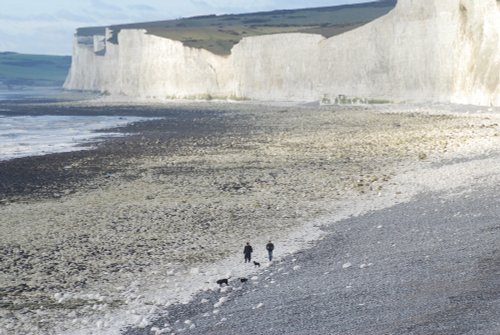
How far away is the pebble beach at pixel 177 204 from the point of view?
48.3ft

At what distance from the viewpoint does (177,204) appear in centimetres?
2380

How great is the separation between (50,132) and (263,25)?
82523mm

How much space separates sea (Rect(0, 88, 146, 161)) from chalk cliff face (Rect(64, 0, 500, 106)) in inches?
926

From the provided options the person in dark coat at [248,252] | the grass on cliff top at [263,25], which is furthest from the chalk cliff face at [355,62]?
the person in dark coat at [248,252]

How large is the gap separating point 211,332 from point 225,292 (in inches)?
97.5

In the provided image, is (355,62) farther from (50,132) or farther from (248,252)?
(248,252)

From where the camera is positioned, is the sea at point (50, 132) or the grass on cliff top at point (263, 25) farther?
the grass on cliff top at point (263, 25)

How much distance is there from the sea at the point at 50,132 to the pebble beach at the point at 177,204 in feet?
8.22

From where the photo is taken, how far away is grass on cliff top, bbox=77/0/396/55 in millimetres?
103562

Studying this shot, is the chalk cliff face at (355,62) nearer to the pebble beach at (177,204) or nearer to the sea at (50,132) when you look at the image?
the pebble beach at (177,204)

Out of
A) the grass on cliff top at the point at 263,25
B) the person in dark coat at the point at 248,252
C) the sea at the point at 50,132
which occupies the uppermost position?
the grass on cliff top at the point at 263,25

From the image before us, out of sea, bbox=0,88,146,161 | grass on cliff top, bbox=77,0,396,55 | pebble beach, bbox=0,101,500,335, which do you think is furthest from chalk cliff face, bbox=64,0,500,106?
sea, bbox=0,88,146,161

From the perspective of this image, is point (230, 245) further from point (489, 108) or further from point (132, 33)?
point (132, 33)

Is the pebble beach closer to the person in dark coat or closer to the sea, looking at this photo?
the person in dark coat
